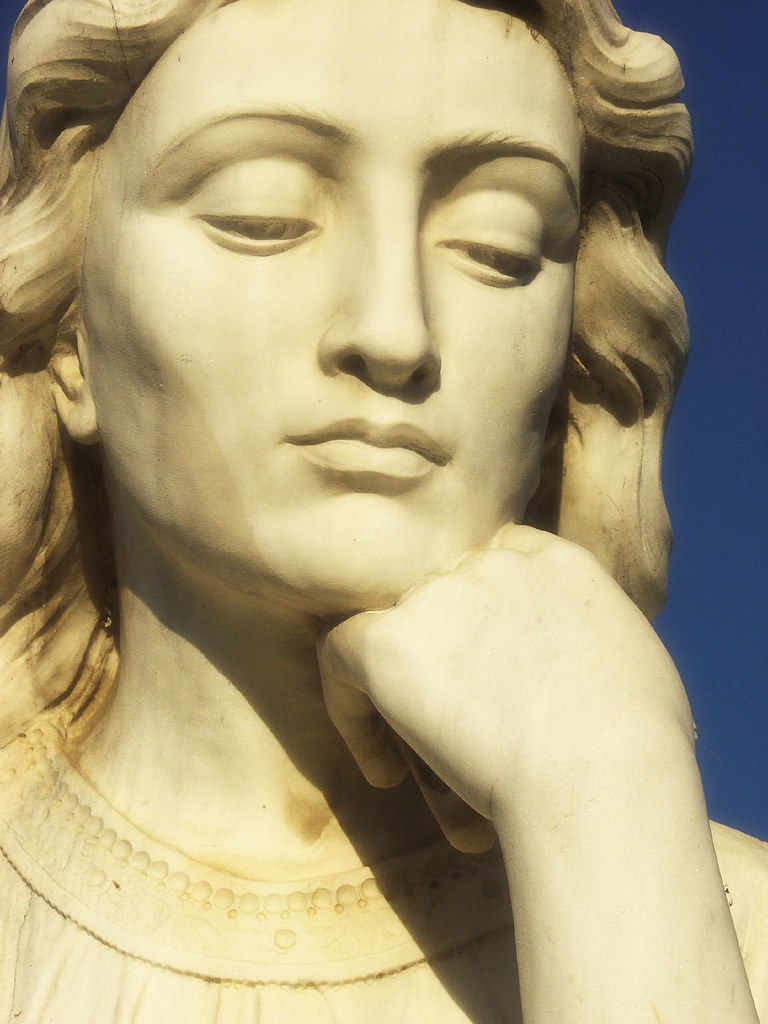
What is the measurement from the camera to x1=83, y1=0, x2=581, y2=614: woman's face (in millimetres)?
3438

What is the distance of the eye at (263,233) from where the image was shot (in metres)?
3.53

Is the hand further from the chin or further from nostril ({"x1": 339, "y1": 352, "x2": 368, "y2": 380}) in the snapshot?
nostril ({"x1": 339, "y1": 352, "x2": 368, "y2": 380})

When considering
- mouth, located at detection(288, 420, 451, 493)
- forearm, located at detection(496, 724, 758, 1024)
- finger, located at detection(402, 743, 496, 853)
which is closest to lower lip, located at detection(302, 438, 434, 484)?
mouth, located at detection(288, 420, 451, 493)

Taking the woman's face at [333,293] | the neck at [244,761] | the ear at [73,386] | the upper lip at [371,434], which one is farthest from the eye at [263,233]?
the neck at [244,761]

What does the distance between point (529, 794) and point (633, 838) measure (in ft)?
0.58

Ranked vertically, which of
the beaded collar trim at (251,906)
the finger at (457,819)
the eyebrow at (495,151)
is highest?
the eyebrow at (495,151)

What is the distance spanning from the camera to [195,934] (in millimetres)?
3562

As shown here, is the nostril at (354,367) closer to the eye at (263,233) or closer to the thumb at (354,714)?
the eye at (263,233)

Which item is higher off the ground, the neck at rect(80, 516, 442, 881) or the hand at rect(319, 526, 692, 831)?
the hand at rect(319, 526, 692, 831)

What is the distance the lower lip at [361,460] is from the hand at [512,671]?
0.65ft

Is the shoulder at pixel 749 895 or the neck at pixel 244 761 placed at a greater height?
the neck at pixel 244 761

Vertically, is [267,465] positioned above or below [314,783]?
above

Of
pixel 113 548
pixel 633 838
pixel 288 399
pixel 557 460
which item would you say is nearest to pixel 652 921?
pixel 633 838

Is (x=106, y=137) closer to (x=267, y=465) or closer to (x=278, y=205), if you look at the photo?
(x=278, y=205)
